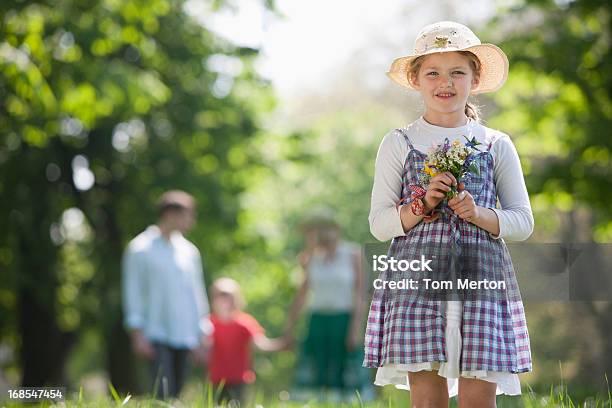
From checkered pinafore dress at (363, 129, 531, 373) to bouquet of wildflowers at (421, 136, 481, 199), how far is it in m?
0.05

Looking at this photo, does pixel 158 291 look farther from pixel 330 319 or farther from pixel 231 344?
pixel 330 319

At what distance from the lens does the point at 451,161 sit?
327 centimetres

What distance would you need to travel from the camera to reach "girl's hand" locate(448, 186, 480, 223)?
10.5 ft

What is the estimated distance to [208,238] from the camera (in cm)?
1720

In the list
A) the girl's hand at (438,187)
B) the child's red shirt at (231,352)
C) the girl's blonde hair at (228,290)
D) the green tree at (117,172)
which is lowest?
the child's red shirt at (231,352)

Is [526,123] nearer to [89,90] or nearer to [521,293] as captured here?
[89,90]

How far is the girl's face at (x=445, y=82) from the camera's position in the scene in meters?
3.39

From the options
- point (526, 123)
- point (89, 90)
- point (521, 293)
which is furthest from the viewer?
point (526, 123)

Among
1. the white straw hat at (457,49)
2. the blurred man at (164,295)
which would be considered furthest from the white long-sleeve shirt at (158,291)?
the white straw hat at (457,49)

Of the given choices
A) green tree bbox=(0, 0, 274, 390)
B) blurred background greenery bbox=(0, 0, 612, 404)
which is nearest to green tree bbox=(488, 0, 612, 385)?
blurred background greenery bbox=(0, 0, 612, 404)

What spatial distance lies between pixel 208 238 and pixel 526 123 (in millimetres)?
5901

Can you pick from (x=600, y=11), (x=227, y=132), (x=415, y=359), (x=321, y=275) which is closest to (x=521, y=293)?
(x=415, y=359)

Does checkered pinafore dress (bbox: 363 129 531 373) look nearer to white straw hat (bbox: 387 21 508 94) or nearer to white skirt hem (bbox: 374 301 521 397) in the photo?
white skirt hem (bbox: 374 301 521 397)

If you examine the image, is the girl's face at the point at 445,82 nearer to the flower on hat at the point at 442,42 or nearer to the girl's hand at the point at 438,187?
the flower on hat at the point at 442,42
